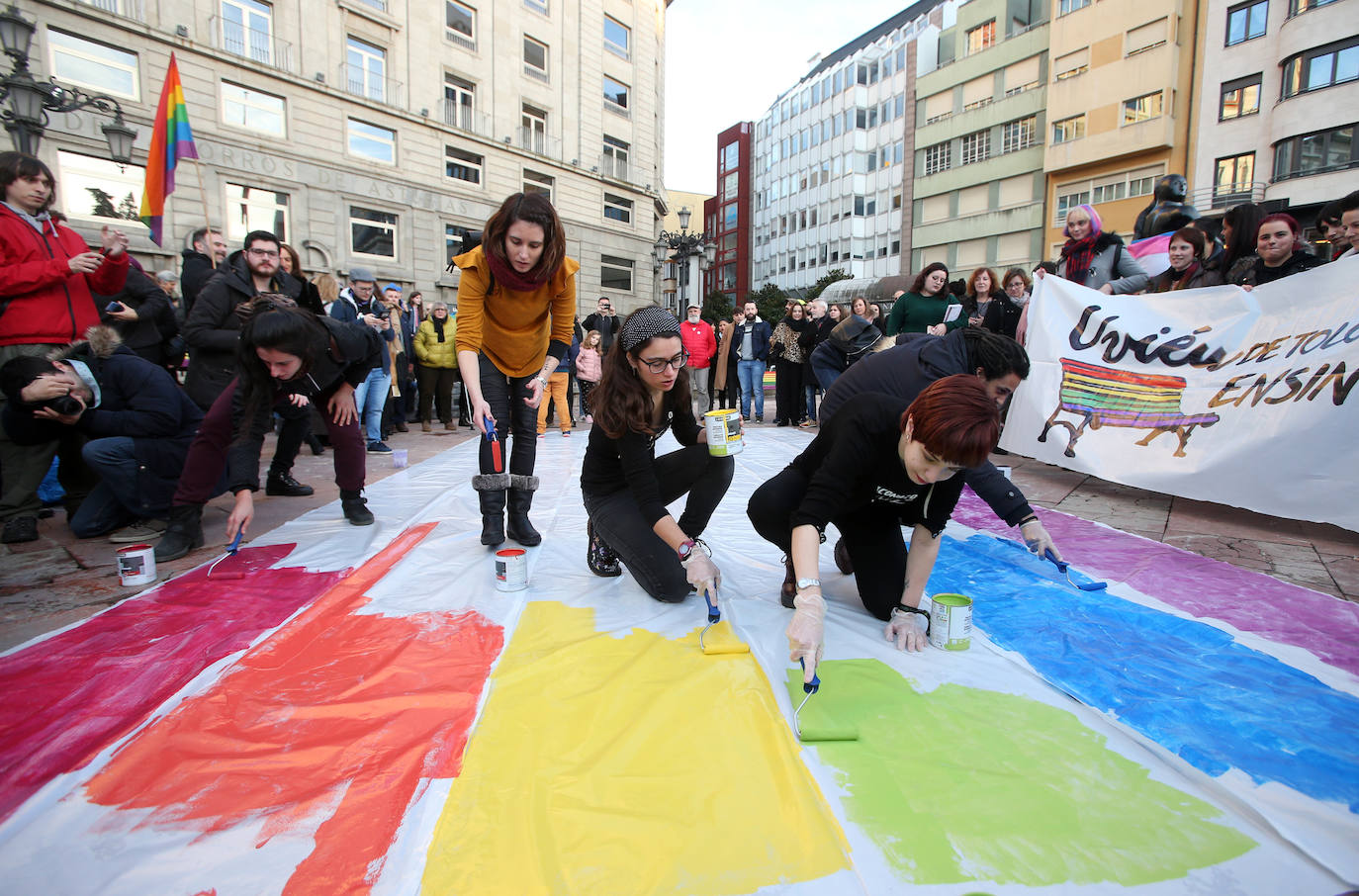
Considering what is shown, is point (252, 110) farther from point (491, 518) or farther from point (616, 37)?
point (491, 518)

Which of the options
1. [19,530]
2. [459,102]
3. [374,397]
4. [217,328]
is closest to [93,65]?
[459,102]

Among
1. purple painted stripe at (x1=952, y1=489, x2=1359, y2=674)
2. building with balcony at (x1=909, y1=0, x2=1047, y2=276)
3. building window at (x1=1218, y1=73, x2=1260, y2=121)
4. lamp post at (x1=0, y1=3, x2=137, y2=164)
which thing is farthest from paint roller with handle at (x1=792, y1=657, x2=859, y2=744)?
building with balcony at (x1=909, y1=0, x2=1047, y2=276)

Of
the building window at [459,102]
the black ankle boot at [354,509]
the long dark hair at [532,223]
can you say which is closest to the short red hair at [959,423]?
the long dark hair at [532,223]

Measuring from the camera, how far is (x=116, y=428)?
3.13 meters

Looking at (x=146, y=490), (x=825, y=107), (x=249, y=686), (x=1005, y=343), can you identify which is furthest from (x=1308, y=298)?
(x=825, y=107)

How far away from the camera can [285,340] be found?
268cm

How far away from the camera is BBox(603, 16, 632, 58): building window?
2344cm

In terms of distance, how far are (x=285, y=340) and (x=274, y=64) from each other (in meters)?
17.3

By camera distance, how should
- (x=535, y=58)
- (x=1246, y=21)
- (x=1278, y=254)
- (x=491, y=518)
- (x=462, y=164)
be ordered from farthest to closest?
(x=535, y=58) < (x=462, y=164) < (x=1246, y=21) < (x=1278, y=254) < (x=491, y=518)

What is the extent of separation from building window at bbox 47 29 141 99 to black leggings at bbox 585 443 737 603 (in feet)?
55.1

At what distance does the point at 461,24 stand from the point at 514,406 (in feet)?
67.7

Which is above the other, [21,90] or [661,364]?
[21,90]

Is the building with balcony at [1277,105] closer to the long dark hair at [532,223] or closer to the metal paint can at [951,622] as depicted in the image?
the metal paint can at [951,622]

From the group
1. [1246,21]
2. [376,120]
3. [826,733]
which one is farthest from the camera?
[1246,21]
